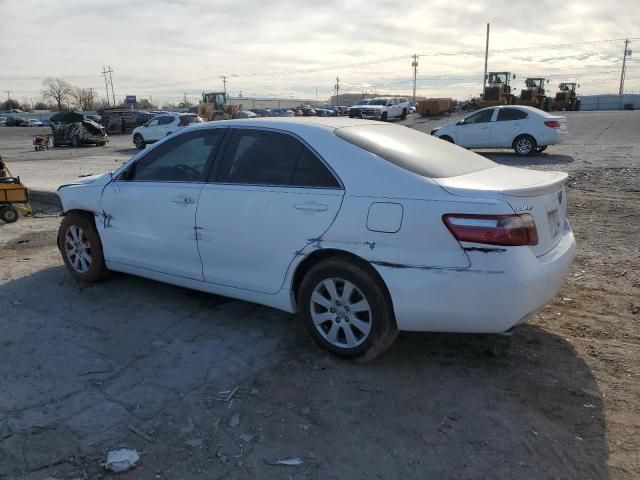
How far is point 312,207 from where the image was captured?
3627 mm

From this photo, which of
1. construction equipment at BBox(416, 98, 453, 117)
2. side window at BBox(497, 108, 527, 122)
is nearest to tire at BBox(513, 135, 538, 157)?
side window at BBox(497, 108, 527, 122)

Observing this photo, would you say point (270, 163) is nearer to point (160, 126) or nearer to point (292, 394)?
point (292, 394)

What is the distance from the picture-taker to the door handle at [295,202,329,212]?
3.58 m

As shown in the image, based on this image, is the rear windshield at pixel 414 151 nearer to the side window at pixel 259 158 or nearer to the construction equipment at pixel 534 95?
the side window at pixel 259 158

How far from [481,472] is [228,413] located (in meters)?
1.41

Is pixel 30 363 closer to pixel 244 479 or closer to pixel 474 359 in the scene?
pixel 244 479

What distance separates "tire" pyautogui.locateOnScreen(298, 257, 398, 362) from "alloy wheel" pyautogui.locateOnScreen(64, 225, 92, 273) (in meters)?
2.51

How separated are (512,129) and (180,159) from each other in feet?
50.0

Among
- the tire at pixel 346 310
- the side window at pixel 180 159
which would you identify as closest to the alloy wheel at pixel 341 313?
the tire at pixel 346 310

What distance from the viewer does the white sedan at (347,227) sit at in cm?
317

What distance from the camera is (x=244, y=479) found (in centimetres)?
262

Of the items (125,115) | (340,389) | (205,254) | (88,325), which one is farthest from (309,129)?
(125,115)

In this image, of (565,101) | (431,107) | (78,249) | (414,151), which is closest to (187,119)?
(78,249)

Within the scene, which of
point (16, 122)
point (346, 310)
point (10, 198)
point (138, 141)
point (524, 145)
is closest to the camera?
point (346, 310)
